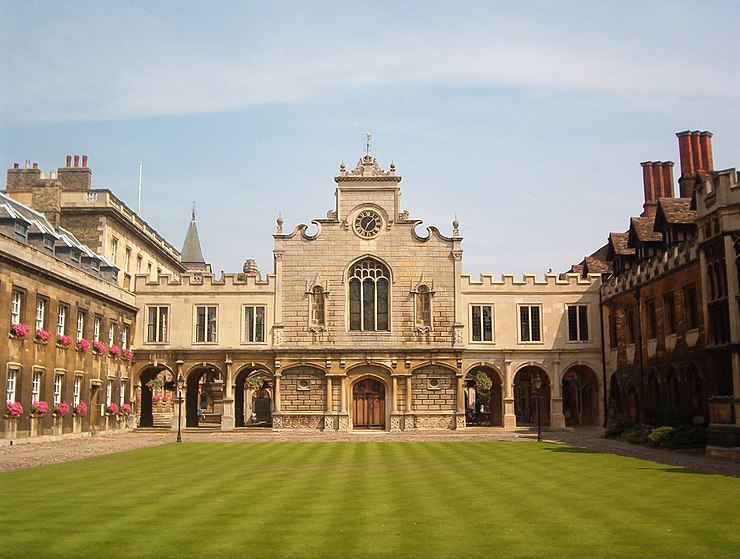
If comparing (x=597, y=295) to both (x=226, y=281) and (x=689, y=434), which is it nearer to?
(x=689, y=434)

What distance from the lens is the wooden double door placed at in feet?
163

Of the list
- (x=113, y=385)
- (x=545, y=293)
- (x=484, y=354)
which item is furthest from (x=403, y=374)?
(x=113, y=385)

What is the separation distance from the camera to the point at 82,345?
39.5 meters

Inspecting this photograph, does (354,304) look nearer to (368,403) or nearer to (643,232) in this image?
(368,403)

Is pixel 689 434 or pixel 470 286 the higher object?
pixel 470 286

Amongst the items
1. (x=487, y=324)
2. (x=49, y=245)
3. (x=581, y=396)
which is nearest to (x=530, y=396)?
(x=581, y=396)

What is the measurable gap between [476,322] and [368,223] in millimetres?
9145

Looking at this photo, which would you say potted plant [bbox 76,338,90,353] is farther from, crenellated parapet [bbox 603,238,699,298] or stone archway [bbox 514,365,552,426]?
crenellated parapet [bbox 603,238,699,298]

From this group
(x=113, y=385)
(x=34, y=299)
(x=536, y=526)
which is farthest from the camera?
(x=113, y=385)

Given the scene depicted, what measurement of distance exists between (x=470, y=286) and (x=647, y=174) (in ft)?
41.5

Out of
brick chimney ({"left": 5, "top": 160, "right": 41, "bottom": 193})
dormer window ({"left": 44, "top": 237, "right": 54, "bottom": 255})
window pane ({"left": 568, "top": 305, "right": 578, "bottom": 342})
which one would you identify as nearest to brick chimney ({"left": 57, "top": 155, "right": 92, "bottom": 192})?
brick chimney ({"left": 5, "top": 160, "right": 41, "bottom": 193})

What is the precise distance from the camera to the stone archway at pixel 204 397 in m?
50.9

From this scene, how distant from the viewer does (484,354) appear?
49.3m

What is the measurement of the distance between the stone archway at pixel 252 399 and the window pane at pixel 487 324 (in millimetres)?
13509
